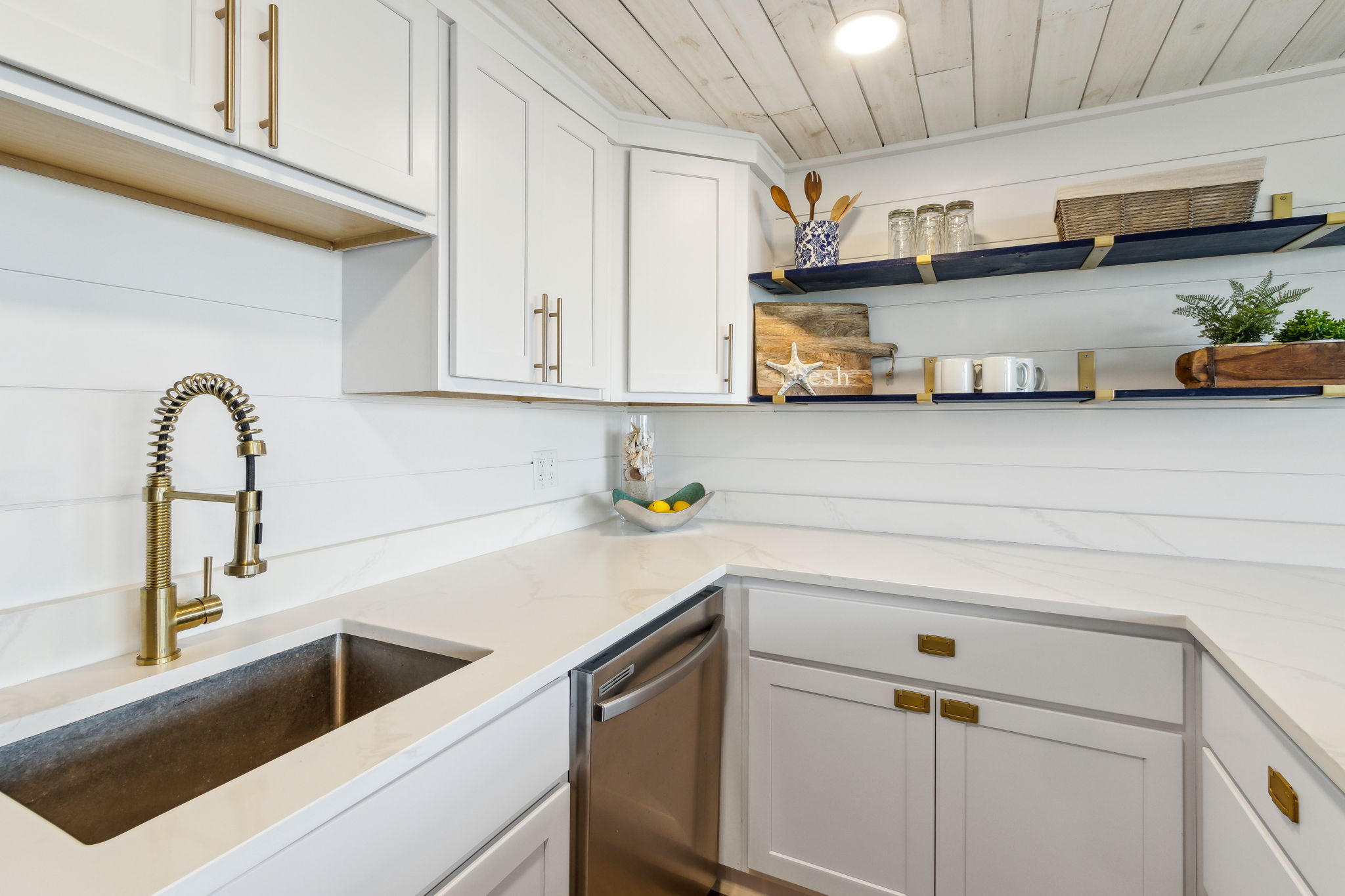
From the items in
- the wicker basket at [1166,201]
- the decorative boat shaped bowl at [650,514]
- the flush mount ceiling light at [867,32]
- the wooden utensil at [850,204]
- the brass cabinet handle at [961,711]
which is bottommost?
the brass cabinet handle at [961,711]

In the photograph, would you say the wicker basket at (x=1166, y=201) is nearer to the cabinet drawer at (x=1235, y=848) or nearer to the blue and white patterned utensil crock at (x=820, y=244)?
the blue and white patterned utensil crock at (x=820, y=244)

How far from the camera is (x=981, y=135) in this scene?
6.59 feet

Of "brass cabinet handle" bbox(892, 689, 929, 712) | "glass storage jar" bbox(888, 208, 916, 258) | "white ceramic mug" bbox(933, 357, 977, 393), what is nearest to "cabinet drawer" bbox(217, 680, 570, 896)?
"brass cabinet handle" bbox(892, 689, 929, 712)

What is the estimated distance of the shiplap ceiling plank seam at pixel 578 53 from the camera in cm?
143

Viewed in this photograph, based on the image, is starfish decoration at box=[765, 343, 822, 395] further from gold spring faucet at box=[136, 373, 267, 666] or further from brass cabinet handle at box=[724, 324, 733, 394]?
gold spring faucet at box=[136, 373, 267, 666]

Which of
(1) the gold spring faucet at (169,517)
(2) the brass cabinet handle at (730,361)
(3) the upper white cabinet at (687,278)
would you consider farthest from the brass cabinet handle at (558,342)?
(1) the gold spring faucet at (169,517)

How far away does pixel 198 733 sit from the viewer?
1015 mm

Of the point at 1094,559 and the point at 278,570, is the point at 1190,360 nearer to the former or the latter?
the point at 1094,559

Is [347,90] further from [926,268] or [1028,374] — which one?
[1028,374]

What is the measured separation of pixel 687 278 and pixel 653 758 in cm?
131

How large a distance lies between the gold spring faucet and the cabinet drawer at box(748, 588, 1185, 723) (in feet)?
3.65

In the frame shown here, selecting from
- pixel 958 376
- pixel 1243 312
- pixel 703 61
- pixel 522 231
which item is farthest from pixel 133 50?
pixel 1243 312

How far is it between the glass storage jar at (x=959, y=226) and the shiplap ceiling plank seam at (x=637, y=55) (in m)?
0.74

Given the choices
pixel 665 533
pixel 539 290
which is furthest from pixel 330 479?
pixel 665 533
